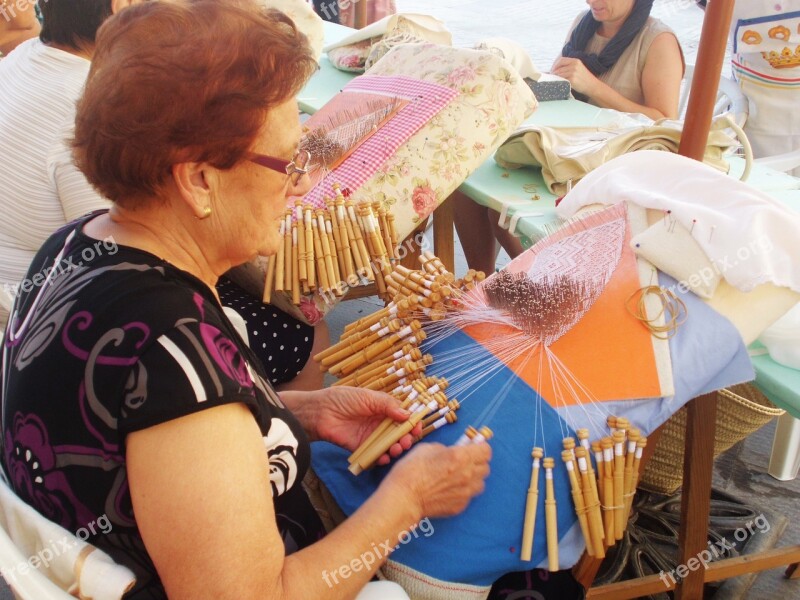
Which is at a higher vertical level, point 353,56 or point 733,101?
point 353,56

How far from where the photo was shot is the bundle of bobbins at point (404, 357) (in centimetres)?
119

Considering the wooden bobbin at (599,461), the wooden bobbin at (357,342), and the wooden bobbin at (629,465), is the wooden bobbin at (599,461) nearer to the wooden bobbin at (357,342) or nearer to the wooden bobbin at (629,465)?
the wooden bobbin at (629,465)

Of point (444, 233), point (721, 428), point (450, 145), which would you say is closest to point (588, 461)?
point (721, 428)

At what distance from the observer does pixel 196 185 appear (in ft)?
3.23

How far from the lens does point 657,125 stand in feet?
5.98

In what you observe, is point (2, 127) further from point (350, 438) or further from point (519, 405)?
point (519, 405)

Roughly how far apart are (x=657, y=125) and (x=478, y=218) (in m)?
1.26

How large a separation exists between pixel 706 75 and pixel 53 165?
59.1 inches

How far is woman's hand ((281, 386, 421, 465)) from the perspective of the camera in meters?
1.26

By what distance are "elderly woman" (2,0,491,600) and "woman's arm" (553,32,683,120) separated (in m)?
2.09

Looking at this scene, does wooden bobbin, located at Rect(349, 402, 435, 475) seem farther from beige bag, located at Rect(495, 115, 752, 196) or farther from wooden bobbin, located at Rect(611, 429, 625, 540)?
beige bag, located at Rect(495, 115, 752, 196)

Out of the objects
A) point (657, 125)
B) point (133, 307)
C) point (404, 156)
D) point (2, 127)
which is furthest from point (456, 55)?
point (133, 307)

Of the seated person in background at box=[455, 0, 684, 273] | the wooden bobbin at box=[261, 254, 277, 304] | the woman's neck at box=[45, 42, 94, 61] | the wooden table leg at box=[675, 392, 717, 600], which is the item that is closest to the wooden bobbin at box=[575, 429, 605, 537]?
the wooden table leg at box=[675, 392, 717, 600]

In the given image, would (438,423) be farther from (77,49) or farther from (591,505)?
(77,49)
